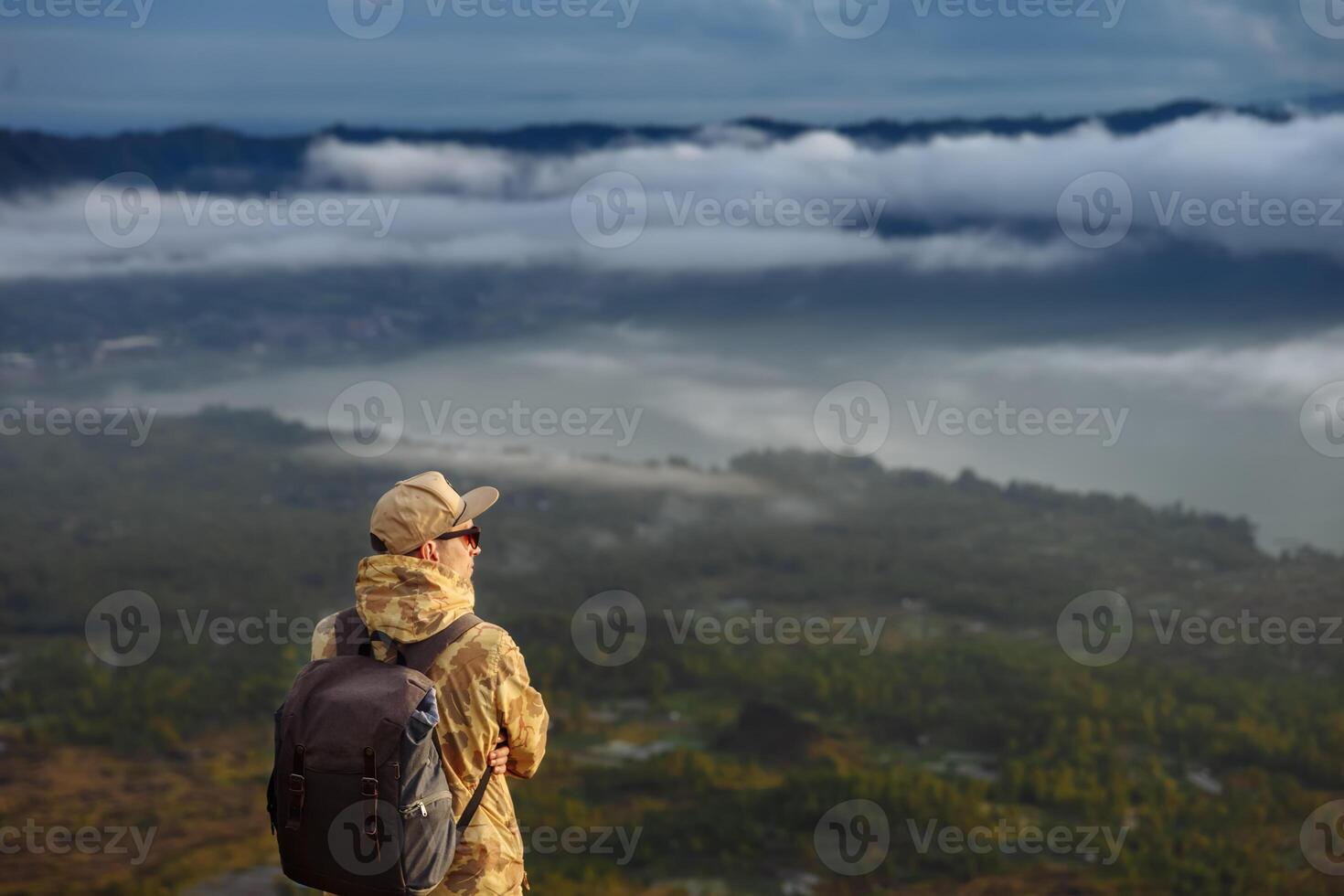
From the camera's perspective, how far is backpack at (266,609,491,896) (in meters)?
5.19

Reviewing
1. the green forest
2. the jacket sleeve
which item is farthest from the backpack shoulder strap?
the green forest

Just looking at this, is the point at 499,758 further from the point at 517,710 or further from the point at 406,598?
the point at 406,598

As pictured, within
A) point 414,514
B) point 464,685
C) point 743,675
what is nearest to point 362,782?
point 464,685

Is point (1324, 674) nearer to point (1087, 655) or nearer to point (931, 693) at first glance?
point (1087, 655)

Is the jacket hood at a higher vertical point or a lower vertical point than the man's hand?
higher

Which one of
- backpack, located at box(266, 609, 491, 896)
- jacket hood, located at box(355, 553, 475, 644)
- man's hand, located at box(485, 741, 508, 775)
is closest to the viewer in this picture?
backpack, located at box(266, 609, 491, 896)

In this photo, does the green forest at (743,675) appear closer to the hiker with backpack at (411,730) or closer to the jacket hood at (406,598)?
the hiker with backpack at (411,730)

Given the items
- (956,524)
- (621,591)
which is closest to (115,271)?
(621,591)

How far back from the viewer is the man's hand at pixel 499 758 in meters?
5.67

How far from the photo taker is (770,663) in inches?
2274

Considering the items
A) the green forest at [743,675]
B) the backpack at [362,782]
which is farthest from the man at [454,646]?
the green forest at [743,675]

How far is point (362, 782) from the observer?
5.20 metres

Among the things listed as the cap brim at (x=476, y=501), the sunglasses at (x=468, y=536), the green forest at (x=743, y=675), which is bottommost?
the green forest at (x=743, y=675)

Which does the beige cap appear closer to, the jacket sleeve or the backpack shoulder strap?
the backpack shoulder strap
